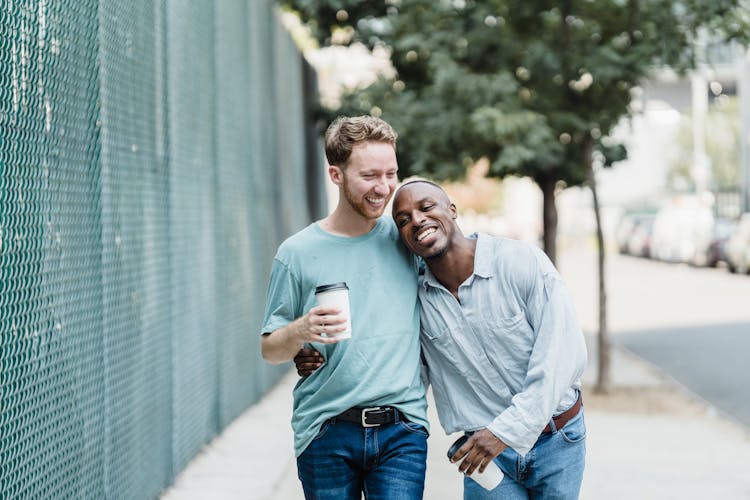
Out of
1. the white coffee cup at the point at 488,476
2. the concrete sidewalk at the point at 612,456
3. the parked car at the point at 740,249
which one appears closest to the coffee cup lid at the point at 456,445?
the white coffee cup at the point at 488,476

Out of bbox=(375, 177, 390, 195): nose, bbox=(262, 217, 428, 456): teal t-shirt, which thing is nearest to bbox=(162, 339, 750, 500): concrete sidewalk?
bbox=(262, 217, 428, 456): teal t-shirt

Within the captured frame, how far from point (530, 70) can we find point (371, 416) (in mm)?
8392

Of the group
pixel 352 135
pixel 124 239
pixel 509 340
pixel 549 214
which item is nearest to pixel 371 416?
pixel 509 340

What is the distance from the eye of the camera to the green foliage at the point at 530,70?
10812 millimetres

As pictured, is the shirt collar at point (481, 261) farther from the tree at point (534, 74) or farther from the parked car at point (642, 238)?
the parked car at point (642, 238)

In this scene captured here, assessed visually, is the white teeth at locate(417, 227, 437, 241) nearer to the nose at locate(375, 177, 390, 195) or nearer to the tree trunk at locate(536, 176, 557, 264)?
the nose at locate(375, 177, 390, 195)

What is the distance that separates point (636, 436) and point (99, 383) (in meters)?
5.33

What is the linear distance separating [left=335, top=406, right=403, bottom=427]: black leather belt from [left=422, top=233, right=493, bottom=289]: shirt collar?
40 centimetres

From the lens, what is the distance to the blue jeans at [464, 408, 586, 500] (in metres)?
3.49

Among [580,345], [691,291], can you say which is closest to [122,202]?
[580,345]

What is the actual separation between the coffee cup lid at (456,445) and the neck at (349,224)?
69 cm

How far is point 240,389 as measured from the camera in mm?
9836

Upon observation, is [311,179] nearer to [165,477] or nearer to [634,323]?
[634,323]

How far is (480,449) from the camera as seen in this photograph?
328 centimetres
